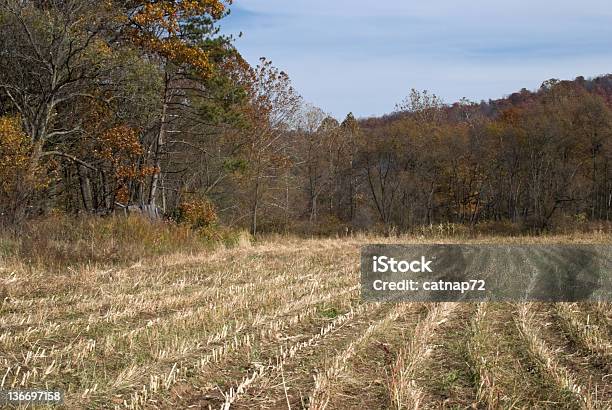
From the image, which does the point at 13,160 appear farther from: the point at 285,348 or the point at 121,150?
the point at 285,348

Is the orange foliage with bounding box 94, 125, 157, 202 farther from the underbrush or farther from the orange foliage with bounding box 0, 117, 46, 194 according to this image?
the underbrush

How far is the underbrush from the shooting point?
447 inches

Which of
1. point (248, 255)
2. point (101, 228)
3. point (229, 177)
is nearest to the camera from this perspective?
point (101, 228)

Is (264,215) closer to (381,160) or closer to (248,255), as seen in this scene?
(381,160)

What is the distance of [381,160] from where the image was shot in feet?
148

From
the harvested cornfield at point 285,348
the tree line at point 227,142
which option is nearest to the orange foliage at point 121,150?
the tree line at point 227,142

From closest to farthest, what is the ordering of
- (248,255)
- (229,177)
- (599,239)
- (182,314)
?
(182,314)
(248,255)
(599,239)
(229,177)

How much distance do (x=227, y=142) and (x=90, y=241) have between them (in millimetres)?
18349

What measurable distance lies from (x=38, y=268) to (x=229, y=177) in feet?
63.2

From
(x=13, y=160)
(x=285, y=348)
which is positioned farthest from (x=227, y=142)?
(x=285, y=348)

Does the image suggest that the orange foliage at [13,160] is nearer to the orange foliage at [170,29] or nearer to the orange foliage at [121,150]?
the orange foliage at [121,150]

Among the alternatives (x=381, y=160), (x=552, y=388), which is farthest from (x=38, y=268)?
(x=381, y=160)

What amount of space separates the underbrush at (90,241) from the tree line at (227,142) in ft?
3.74

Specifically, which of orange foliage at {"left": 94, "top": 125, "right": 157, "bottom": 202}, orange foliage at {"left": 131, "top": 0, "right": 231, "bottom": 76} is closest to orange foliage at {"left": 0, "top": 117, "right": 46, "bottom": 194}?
orange foliage at {"left": 94, "top": 125, "right": 157, "bottom": 202}
